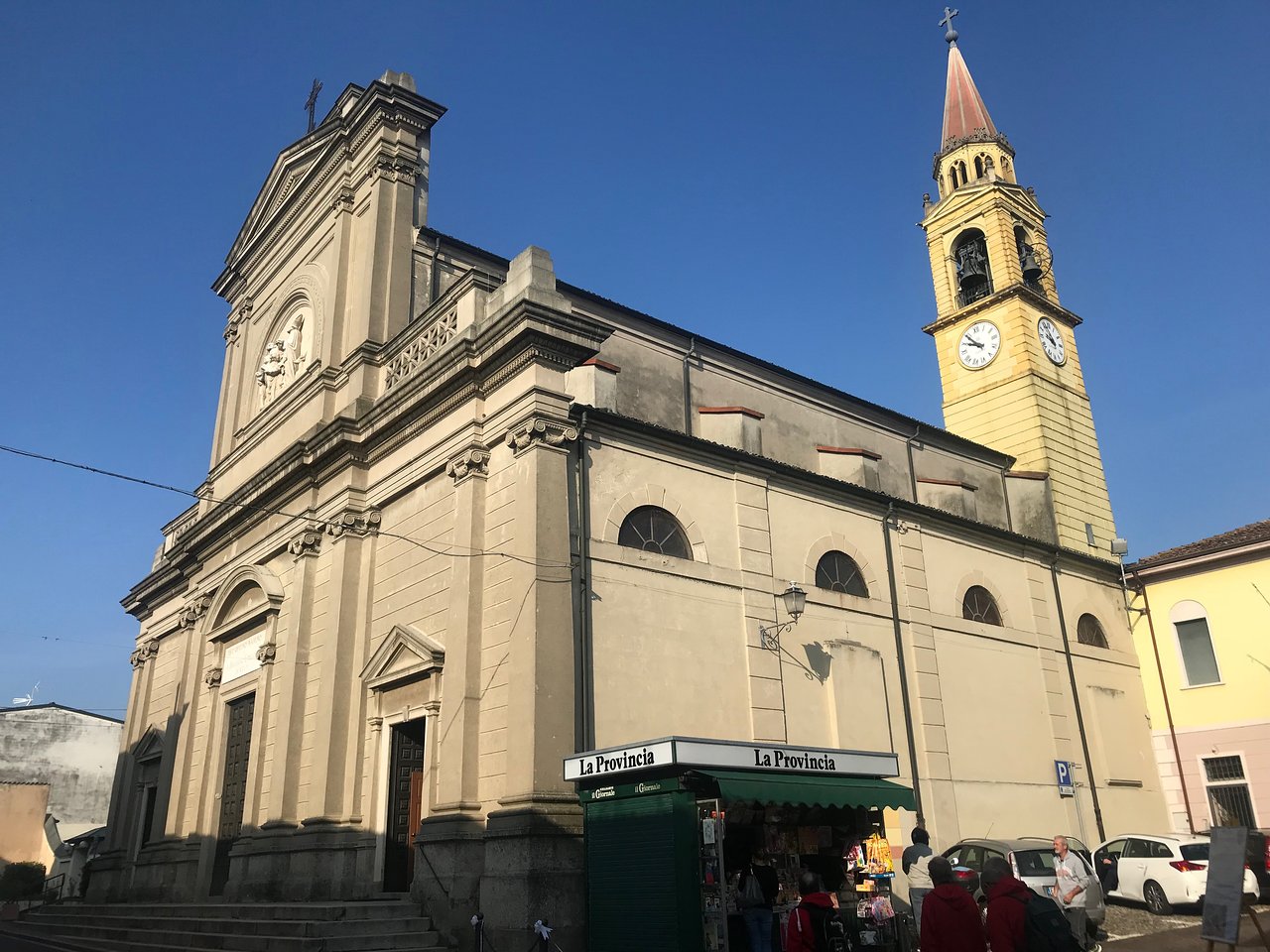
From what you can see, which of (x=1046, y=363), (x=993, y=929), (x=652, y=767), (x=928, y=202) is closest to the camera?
(x=993, y=929)

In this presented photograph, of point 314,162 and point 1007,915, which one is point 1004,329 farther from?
point 1007,915

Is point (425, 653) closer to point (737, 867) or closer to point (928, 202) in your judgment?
point (737, 867)

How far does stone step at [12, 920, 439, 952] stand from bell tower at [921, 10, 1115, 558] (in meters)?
20.5

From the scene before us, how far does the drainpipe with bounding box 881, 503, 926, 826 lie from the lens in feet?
60.3

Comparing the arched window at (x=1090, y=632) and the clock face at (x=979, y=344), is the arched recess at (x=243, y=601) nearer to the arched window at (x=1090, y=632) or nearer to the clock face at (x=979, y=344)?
the arched window at (x=1090, y=632)

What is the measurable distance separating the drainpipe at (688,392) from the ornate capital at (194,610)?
11.7 m

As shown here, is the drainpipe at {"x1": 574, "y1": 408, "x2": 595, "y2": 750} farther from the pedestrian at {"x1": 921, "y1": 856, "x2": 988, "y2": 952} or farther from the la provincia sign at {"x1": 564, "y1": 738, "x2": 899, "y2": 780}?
the pedestrian at {"x1": 921, "y1": 856, "x2": 988, "y2": 952}

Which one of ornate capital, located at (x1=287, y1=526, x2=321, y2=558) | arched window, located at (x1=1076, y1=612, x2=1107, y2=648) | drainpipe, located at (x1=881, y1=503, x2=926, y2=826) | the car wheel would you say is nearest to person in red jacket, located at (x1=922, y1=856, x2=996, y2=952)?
drainpipe, located at (x1=881, y1=503, x2=926, y2=826)

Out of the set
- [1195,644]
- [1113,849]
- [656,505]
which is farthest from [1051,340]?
[656,505]

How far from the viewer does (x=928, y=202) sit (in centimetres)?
3331

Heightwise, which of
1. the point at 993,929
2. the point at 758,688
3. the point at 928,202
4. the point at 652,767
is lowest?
the point at 993,929

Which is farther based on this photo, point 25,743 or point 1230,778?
point 25,743

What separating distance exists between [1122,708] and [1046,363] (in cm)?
1064

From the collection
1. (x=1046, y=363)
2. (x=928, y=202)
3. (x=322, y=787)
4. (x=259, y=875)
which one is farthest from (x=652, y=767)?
(x=928, y=202)
